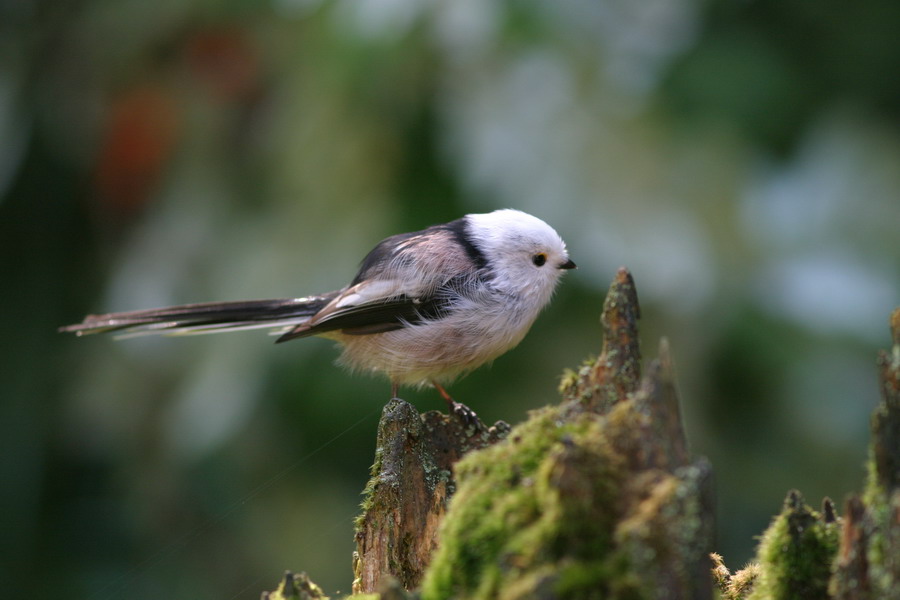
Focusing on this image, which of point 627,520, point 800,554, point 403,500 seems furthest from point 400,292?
point 627,520

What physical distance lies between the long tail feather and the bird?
0.01 meters

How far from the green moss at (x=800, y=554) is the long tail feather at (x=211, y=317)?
211cm

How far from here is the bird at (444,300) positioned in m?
3.15

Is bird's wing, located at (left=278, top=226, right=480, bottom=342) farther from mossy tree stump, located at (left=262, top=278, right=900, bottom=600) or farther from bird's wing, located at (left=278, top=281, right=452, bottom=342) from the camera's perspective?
mossy tree stump, located at (left=262, top=278, right=900, bottom=600)

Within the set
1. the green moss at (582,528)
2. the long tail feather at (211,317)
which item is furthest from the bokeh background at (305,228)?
the green moss at (582,528)

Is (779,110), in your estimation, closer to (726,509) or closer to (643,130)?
(643,130)

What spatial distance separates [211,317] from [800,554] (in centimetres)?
234

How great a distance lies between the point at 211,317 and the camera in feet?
11.4

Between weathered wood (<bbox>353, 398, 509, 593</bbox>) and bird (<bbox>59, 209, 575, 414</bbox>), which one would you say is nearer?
weathered wood (<bbox>353, 398, 509, 593</bbox>)

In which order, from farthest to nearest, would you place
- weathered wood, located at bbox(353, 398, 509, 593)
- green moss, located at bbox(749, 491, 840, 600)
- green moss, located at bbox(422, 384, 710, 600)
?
weathered wood, located at bbox(353, 398, 509, 593) → green moss, located at bbox(749, 491, 840, 600) → green moss, located at bbox(422, 384, 710, 600)

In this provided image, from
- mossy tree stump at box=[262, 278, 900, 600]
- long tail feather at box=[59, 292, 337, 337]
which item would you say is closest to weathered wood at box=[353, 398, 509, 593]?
mossy tree stump at box=[262, 278, 900, 600]

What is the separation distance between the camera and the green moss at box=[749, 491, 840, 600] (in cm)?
178

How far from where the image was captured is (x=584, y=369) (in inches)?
77.9

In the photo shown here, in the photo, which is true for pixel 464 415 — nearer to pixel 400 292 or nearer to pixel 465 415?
pixel 465 415
